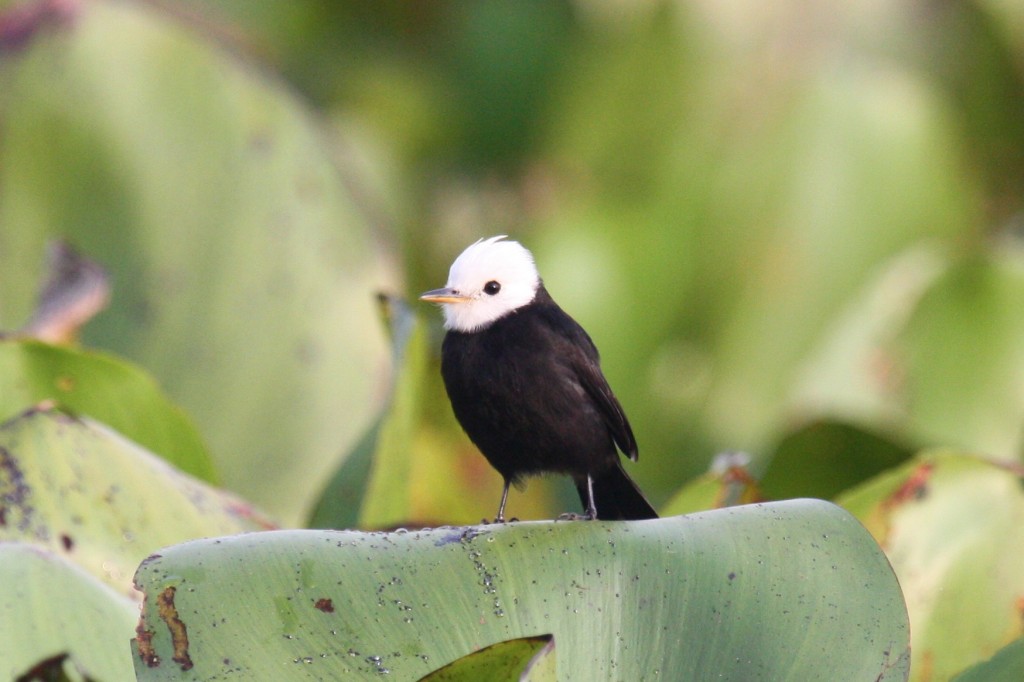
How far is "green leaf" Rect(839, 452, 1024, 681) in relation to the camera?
2.30 metres

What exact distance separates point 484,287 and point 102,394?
72cm

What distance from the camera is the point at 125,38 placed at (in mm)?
3213

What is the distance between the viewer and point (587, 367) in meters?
2.33

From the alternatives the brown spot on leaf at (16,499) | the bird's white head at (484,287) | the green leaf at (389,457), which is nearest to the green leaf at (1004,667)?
the bird's white head at (484,287)

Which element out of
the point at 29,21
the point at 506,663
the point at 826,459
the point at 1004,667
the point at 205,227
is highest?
the point at 29,21

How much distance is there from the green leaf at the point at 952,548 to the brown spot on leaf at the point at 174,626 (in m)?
1.29

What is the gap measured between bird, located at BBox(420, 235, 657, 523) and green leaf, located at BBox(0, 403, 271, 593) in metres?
0.49

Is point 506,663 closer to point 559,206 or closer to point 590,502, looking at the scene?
point 590,502

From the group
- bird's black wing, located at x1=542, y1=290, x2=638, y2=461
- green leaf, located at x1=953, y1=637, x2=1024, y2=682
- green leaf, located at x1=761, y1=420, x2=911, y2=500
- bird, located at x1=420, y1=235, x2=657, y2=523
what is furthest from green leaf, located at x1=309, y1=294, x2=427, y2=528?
green leaf, located at x1=953, y1=637, x2=1024, y2=682

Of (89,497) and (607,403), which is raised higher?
(607,403)

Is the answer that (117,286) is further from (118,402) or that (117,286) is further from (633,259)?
(633,259)

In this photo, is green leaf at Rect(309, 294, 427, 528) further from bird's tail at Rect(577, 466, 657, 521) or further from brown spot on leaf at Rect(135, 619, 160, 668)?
brown spot on leaf at Rect(135, 619, 160, 668)

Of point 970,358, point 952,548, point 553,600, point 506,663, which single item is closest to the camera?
point 506,663

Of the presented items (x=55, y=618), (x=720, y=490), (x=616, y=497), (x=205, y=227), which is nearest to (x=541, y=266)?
(x=205, y=227)
